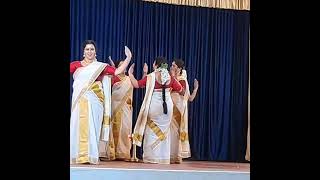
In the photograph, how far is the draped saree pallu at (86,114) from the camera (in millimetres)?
4828

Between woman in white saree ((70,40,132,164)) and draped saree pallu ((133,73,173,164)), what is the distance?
0.50 m

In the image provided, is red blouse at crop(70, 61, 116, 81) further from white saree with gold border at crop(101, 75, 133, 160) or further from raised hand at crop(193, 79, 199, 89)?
raised hand at crop(193, 79, 199, 89)

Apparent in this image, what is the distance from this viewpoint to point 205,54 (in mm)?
7078

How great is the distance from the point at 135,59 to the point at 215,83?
1.21 metres

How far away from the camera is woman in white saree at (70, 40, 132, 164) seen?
190 inches

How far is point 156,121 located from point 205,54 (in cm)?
199

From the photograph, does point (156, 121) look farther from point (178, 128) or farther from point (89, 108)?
point (89, 108)

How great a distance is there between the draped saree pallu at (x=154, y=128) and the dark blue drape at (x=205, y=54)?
4.03 feet

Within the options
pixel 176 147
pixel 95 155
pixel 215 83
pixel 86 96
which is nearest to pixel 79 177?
pixel 95 155

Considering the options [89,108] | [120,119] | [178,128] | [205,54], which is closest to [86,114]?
[89,108]

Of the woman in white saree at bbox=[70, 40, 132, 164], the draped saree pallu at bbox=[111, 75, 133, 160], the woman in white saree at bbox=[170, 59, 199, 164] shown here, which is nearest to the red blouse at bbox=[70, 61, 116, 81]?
the woman in white saree at bbox=[70, 40, 132, 164]

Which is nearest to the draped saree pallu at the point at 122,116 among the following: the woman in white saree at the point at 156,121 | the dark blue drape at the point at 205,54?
the woman in white saree at the point at 156,121
